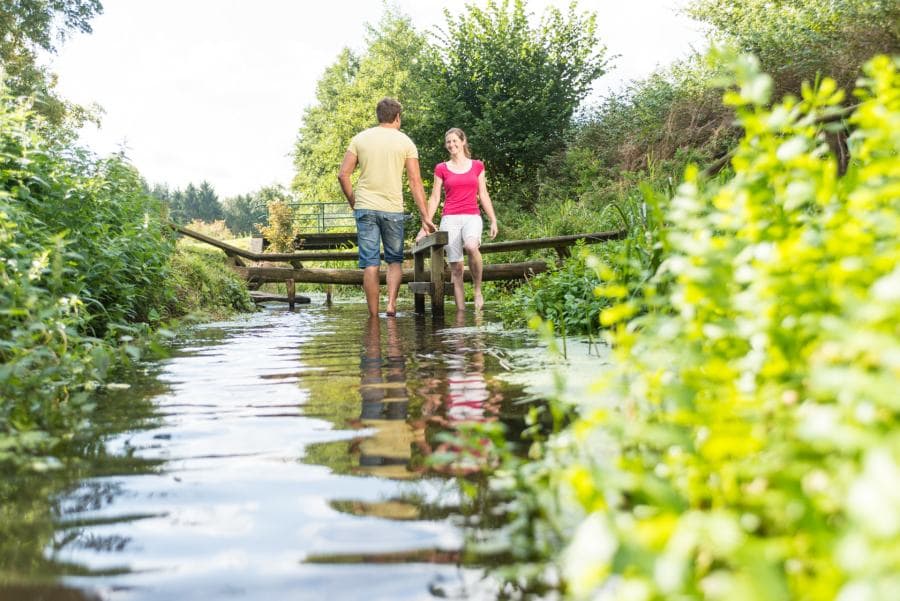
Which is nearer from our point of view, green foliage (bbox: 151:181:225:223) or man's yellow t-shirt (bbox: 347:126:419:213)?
man's yellow t-shirt (bbox: 347:126:419:213)

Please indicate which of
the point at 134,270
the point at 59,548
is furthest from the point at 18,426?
the point at 134,270

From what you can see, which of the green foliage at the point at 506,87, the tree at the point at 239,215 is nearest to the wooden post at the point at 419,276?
the green foliage at the point at 506,87

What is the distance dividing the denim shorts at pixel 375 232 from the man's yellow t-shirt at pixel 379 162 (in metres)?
0.09

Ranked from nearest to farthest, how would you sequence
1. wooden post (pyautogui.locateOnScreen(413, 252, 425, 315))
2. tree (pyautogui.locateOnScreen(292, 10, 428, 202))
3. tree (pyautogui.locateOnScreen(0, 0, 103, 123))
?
wooden post (pyautogui.locateOnScreen(413, 252, 425, 315)) → tree (pyautogui.locateOnScreen(0, 0, 103, 123)) → tree (pyautogui.locateOnScreen(292, 10, 428, 202))

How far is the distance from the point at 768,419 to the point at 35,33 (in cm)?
3279

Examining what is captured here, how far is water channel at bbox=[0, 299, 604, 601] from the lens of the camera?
1.66m

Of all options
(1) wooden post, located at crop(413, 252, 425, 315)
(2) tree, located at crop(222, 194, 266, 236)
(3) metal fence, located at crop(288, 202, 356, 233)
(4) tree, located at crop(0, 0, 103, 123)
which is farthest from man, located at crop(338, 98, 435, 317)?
(2) tree, located at crop(222, 194, 266, 236)

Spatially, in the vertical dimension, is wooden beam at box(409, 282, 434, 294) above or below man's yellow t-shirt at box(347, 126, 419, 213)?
below

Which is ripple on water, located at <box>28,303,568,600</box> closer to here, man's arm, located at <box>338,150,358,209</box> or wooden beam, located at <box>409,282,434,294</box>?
man's arm, located at <box>338,150,358,209</box>

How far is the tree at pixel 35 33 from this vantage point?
91.9ft

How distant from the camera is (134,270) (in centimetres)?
718

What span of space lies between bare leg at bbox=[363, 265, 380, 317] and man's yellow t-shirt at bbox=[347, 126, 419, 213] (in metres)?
0.68

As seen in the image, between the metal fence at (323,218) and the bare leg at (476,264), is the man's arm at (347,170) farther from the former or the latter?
the metal fence at (323,218)

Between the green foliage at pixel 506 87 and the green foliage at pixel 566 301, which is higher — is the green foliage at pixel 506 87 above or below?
above
